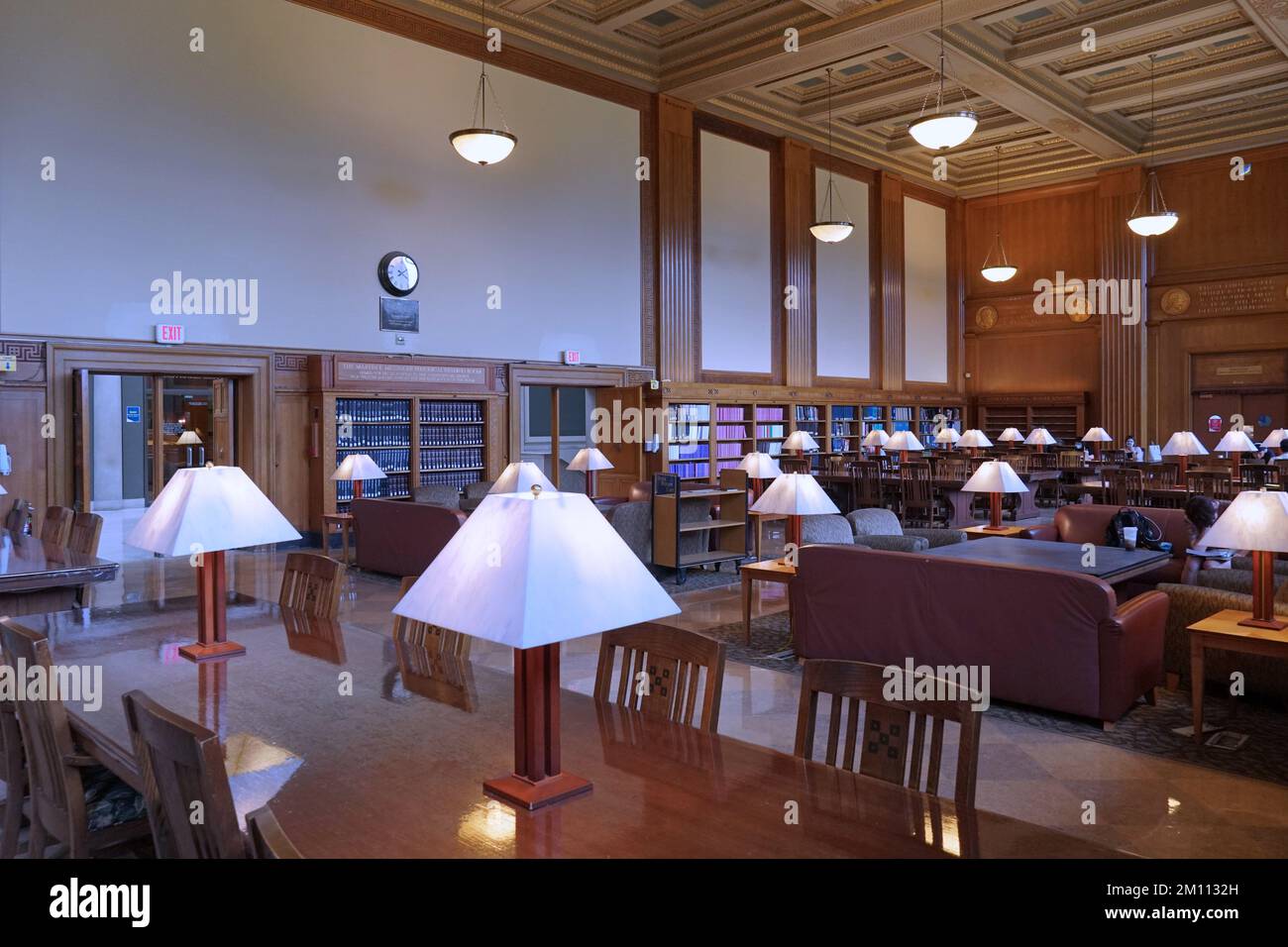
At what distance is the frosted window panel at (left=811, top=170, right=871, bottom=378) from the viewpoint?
16531 millimetres

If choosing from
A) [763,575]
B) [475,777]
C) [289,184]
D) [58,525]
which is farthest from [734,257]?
[475,777]

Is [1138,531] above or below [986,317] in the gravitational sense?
below

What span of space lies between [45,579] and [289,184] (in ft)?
22.7

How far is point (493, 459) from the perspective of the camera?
38.2 feet

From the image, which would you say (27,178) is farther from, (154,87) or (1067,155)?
(1067,155)

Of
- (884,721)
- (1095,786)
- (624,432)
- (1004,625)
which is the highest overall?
(624,432)

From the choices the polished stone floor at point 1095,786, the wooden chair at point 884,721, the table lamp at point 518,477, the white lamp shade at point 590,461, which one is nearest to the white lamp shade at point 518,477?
the table lamp at point 518,477

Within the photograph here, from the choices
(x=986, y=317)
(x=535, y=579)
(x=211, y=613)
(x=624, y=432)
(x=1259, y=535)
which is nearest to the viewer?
(x=535, y=579)

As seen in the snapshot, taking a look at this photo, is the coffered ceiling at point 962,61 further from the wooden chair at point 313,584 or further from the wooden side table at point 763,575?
the wooden chair at point 313,584

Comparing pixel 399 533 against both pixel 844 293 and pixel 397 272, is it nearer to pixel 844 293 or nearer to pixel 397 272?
pixel 397 272

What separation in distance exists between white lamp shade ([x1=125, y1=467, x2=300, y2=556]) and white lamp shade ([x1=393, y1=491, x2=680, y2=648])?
1172mm

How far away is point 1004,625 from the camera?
14.6 ft

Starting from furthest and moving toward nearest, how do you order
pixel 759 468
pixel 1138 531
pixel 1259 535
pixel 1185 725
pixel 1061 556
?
pixel 759 468 → pixel 1138 531 → pixel 1061 556 → pixel 1185 725 → pixel 1259 535
